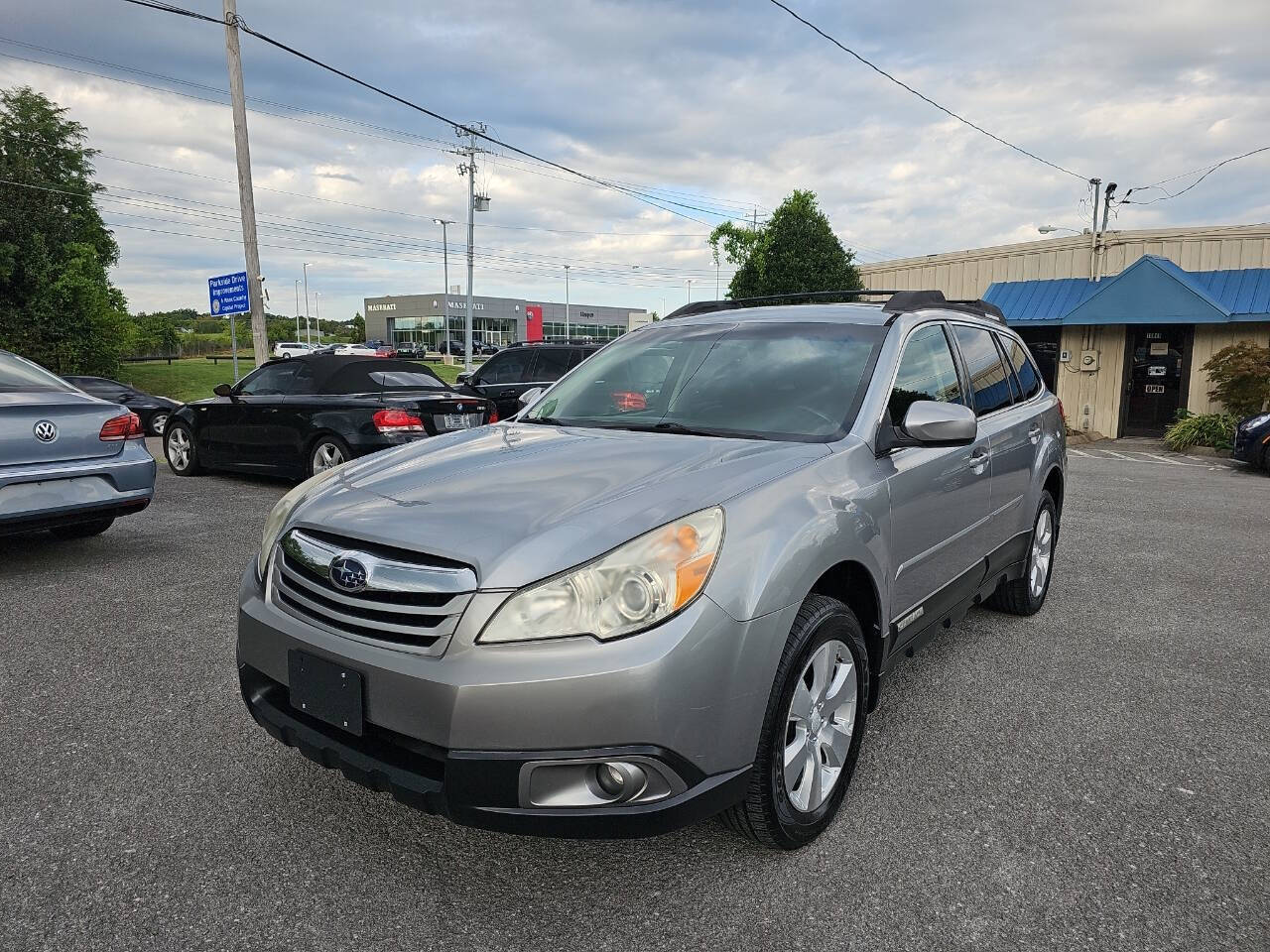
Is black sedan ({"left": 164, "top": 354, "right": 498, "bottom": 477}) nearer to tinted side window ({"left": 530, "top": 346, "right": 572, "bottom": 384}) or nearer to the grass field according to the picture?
tinted side window ({"left": 530, "top": 346, "right": 572, "bottom": 384})

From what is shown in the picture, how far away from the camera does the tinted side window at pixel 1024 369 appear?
5.01 meters

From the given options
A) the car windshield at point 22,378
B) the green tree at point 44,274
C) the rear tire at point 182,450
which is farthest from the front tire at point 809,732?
the green tree at point 44,274

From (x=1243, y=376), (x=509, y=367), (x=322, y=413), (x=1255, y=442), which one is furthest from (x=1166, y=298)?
(x=322, y=413)

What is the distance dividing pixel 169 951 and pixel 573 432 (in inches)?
79.5

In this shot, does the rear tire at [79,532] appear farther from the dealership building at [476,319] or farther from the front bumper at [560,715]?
the dealership building at [476,319]

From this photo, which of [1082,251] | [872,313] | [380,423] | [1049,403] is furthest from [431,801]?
[1082,251]

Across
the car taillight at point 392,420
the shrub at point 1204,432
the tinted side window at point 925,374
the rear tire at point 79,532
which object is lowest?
the rear tire at point 79,532

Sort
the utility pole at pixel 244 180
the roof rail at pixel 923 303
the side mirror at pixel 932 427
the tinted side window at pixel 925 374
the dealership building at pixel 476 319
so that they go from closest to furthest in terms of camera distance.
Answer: the side mirror at pixel 932 427 → the tinted side window at pixel 925 374 → the roof rail at pixel 923 303 → the utility pole at pixel 244 180 → the dealership building at pixel 476 319

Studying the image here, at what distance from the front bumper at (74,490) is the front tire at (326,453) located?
2428 mm

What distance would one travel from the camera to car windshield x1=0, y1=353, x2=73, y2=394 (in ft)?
18.8

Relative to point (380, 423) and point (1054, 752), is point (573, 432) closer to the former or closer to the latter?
point (1054, 752)

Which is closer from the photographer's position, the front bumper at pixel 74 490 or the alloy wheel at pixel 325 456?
the front bumper at pixel 74 490

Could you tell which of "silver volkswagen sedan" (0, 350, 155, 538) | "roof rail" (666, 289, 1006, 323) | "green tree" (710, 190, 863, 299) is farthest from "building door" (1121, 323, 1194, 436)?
"silver volkswagen sedan" (0, 350, 155, 538)

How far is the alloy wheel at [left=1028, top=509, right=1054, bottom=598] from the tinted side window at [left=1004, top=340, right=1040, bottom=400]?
734 millimetres
